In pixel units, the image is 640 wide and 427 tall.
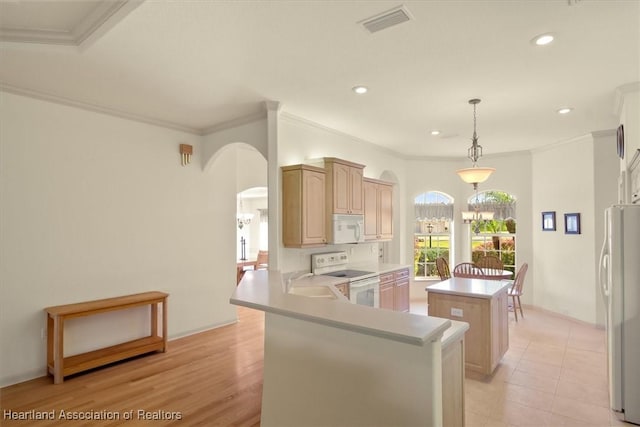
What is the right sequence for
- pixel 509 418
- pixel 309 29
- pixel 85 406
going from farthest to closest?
1. pixel 85 406
2. pixel 509 418
3. pixel 309 29

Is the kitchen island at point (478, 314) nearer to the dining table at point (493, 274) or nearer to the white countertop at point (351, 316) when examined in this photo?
the dining table at point (493, 274)

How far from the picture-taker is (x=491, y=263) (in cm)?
647

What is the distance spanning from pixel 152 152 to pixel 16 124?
1.37m

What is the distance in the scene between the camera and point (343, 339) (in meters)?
1.78

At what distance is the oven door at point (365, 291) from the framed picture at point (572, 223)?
3.41m

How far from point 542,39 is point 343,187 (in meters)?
2.71

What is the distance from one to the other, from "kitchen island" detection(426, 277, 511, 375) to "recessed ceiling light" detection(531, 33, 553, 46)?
225 cm

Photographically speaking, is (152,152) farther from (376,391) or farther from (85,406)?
(376,391)

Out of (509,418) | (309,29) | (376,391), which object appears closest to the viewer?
(376,391)

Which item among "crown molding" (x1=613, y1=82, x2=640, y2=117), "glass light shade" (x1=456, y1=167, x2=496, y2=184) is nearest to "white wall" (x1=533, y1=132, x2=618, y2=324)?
"crown molding" (x1=613, y1=82, x2=640, y2=117)

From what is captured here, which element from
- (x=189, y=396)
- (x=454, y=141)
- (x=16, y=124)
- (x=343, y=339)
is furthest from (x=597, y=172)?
(x=16, y=124)

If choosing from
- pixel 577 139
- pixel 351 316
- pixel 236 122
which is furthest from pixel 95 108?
pixel 577 139

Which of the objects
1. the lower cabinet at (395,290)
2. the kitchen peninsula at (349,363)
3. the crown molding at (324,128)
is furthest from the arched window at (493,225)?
the kitchen peninsula at (349,363)

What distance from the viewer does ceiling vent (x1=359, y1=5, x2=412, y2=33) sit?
88.0 inches
